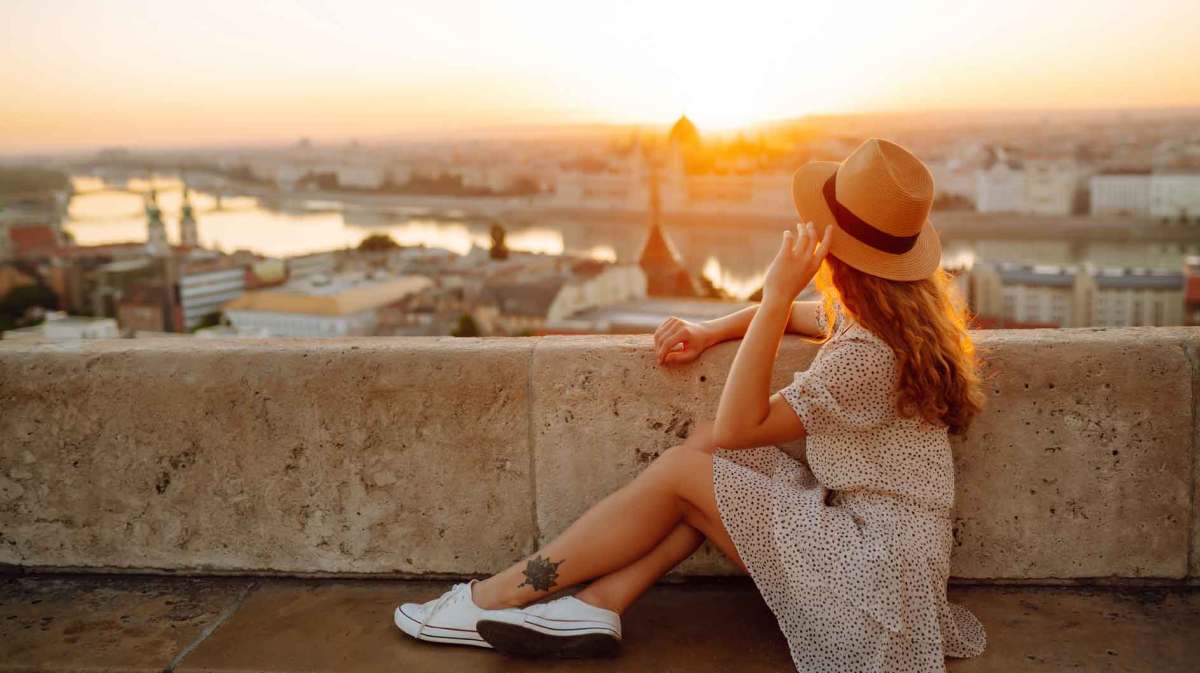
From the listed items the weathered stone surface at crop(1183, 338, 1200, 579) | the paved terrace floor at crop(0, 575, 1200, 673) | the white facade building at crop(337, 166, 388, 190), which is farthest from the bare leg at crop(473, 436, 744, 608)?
the white facade building at crop(337, 166, 388, 190)

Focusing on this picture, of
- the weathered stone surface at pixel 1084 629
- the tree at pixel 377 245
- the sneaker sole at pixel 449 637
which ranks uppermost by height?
the sneaker sole at pixel 449 637

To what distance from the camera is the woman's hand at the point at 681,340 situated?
1.51 metres

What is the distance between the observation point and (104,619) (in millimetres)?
1535

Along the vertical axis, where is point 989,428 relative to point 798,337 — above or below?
below

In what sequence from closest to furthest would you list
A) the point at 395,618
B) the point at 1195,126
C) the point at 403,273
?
the point at 395,618 < the point at 403,273 < the point at 1195,126

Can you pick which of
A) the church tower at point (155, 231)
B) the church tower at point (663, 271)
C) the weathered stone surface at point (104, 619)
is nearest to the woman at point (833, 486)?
the weathered stone surface at point (104, 619)

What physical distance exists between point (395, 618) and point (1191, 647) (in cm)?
106

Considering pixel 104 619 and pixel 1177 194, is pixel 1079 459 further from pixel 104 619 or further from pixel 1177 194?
pixel 1177 194

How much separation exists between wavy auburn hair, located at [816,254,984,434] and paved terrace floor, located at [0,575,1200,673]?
34 cm

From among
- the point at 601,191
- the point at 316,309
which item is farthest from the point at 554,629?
the point at 601,191

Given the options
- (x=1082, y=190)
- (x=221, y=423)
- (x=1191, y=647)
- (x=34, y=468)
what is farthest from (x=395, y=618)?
(x=1082, y=190)

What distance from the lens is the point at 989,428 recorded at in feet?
4.98

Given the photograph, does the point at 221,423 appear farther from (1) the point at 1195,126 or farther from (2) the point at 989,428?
(1) the point at 1195,126

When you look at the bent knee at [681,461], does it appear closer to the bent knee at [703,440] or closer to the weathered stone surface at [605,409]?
the bent knee at [703,440]
